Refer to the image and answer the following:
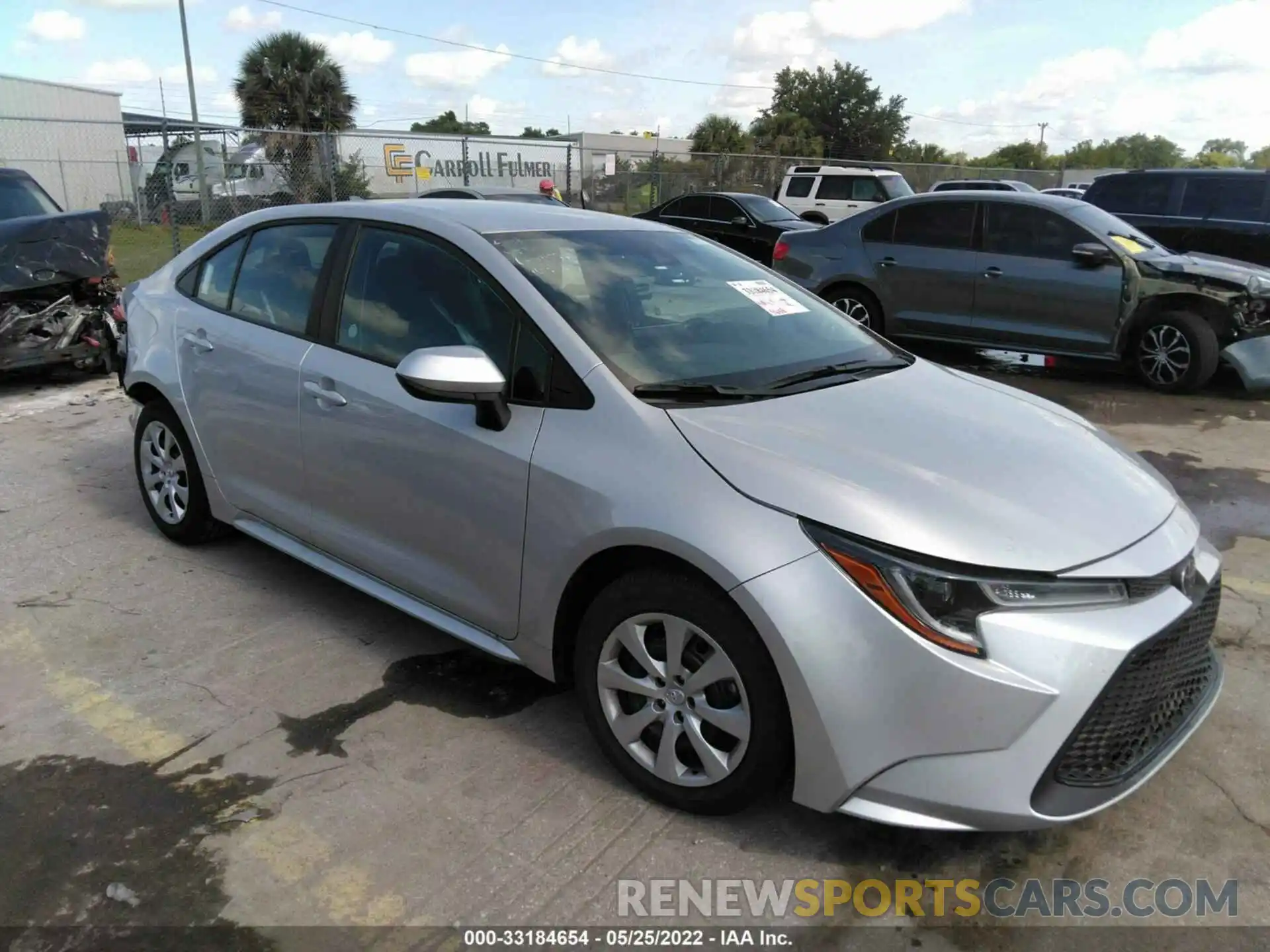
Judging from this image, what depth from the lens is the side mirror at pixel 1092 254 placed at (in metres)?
8.00

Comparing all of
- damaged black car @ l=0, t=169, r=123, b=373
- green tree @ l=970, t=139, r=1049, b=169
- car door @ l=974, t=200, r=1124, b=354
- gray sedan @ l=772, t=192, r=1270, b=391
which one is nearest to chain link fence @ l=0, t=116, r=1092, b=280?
damaged black car @ l=0, t=169, r=123, b=373

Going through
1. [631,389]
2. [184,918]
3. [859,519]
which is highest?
[631,389]

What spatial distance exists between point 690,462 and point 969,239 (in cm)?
704

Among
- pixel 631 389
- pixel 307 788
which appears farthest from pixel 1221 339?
pixel 307 788

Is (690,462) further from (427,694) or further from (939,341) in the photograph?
(939,341)

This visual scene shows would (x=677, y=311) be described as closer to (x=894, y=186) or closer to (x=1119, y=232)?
(x=1119, y=232)

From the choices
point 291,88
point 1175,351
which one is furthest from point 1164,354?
point 291,88

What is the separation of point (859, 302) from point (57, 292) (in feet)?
22.8

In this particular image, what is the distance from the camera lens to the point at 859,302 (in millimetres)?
9445

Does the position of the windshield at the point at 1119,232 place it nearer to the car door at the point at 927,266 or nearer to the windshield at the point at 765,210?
the car door at the point at 927,266

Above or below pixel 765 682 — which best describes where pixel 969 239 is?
above

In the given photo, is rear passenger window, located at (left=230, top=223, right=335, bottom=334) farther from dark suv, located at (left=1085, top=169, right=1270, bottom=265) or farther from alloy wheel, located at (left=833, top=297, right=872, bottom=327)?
dark suv, located at (left=1085, top=169, right=1270, bottom=265)

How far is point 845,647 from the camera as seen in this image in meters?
2.30

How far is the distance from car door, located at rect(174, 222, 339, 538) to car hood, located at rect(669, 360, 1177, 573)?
175 centimetres
